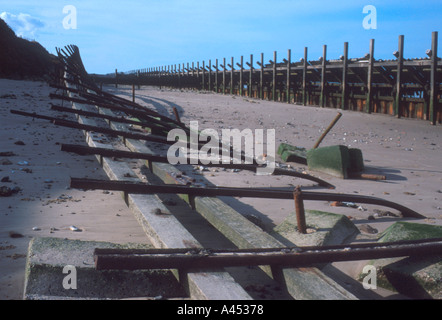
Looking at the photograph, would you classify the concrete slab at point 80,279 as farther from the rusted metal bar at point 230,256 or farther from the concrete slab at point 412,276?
the concrete slab at point 412,276

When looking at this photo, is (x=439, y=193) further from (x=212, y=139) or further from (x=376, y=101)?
(x=376, y=101)

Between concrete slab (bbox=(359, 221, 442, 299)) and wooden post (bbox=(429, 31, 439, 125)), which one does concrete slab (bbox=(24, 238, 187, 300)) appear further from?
wooden post (bbox=(429, 31, 439, 125))

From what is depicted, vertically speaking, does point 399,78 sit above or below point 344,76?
below

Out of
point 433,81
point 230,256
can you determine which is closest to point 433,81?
point 433,81

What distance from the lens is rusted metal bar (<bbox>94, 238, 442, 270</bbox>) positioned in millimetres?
2023

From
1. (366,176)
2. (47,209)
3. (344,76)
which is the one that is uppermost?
(344,76)

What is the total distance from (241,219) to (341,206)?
2055mm

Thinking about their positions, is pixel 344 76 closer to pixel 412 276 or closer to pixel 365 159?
pixel 365 159

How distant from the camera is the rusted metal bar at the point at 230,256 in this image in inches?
79.7

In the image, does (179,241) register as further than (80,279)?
Yes

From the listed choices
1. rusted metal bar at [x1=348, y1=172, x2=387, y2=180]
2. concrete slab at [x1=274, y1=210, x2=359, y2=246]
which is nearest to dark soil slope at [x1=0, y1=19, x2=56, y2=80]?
rusted metal bar at [x1=348, y1=172, x2=387, y2=180]

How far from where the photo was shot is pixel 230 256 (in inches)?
82.2
